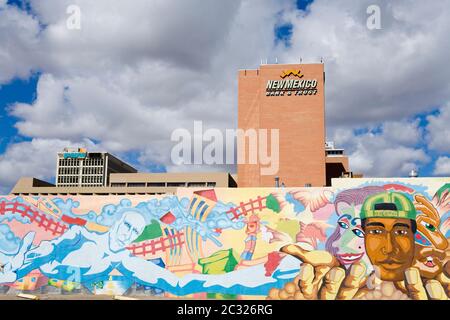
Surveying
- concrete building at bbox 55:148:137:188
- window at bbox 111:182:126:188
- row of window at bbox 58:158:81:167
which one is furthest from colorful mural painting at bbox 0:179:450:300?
row of window at bbox 58:158:81:167

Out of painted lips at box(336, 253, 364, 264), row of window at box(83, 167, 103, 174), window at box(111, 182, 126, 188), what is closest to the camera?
painted lips at box(336, 253, 364, 264)

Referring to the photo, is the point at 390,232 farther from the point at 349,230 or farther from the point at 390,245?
the point at 349,230

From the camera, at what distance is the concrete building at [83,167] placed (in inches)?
6245

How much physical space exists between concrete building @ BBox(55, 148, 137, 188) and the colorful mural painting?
13220 centimetres

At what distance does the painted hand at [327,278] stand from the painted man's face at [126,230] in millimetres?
10010

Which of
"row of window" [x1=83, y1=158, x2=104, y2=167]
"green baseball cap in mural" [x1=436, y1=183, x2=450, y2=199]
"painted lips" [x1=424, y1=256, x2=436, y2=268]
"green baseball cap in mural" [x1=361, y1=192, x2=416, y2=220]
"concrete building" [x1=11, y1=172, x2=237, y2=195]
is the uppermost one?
"row of window" [x1=83, y1=158, x2=104, y2=167]

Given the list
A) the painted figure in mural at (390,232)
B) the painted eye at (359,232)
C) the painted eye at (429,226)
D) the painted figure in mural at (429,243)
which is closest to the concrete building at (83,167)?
the painted eye at (359,232)

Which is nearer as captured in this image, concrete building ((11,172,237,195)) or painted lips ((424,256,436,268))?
painted lips ((424,256,436,268))

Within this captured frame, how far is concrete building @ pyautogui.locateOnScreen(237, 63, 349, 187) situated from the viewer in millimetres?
59438

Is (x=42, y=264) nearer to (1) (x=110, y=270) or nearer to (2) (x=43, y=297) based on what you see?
(2) (x=43, y=297)

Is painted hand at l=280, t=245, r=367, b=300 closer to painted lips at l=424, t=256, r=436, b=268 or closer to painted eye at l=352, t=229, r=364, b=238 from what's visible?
painted eye at l=352, t=229, r=364, b=238

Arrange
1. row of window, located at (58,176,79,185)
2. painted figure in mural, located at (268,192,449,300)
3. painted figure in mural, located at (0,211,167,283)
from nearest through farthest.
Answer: painted figure in mural, located at (268,192,449,300) → painted figure in mural, located at (0,211,167,283) → row of window, located at (58,176,79,185)

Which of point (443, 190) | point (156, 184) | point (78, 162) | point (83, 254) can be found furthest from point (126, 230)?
point (78, 162)

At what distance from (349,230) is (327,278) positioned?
122 inches
